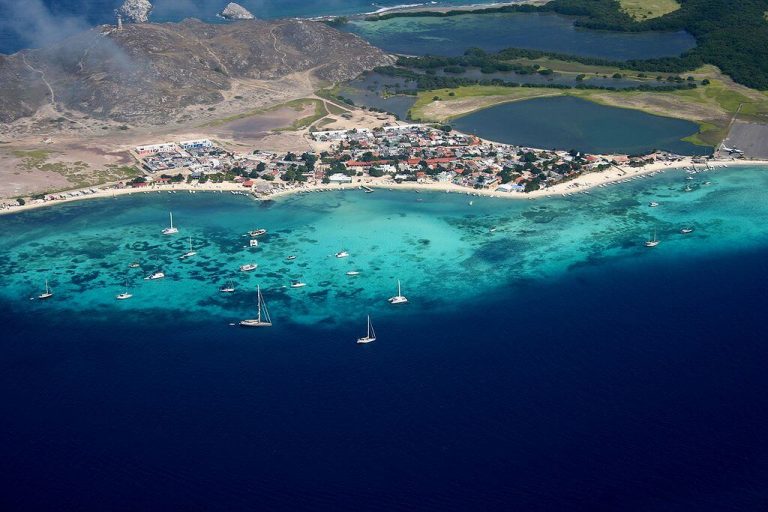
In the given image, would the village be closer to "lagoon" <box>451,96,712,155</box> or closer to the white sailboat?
"lagoon" <box>451,96,712,155</box>

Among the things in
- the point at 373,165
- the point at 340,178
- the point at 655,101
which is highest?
the point at 655,101

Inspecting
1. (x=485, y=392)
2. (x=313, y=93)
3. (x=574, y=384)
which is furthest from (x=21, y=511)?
(x=313, y=93)

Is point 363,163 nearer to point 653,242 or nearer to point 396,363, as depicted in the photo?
point 653,242

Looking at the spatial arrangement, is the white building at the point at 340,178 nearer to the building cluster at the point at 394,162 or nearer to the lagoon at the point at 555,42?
the building cluster at the point at 394,162

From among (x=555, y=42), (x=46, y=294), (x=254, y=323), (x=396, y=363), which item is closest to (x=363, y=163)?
(x=254, y=323)

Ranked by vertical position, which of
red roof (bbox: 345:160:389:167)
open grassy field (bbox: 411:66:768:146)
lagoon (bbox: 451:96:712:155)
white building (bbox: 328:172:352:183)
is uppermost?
open grassy field (bbox: 411:66:768:146)

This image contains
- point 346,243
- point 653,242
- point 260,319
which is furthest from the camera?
point 346,243

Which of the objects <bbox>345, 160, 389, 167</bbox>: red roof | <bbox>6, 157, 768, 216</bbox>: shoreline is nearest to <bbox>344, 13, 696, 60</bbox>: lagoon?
<bbox>345, 160, 389, 167</bbox>: red roof
